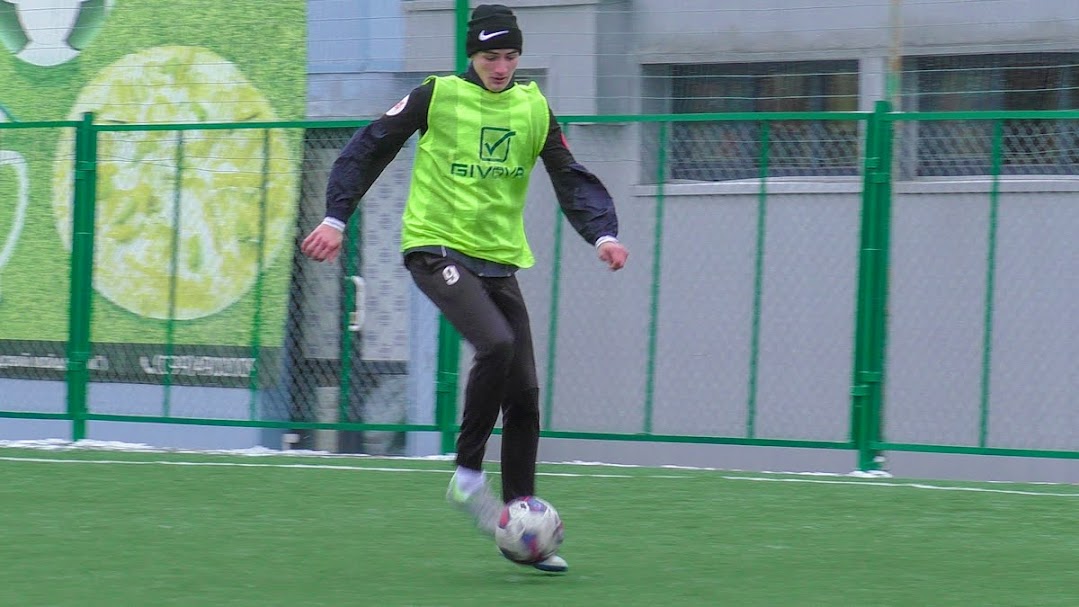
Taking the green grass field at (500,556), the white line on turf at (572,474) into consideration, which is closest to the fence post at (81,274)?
the white line on turf at (572,474)

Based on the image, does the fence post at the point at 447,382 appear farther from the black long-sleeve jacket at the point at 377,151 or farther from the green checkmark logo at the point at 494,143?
the green checkmark logo at the point at 494,143

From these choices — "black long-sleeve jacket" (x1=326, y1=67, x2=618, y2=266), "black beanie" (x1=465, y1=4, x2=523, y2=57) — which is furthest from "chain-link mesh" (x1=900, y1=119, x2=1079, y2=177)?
"black beanie" (x1=465, y1=4, x2=523, y2=57)

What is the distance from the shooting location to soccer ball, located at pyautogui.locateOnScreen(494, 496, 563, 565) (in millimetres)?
4922

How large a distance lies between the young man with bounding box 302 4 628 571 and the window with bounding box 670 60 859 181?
388 cm

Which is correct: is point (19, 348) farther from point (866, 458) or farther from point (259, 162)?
point (866, 458)

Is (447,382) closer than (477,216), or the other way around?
(477,216)

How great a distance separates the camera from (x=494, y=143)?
517cm

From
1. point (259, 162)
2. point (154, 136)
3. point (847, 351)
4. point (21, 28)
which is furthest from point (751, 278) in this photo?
point (21, 28)

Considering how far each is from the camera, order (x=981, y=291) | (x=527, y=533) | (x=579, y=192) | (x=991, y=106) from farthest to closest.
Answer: (x=991, y=106), (x=981, y=291), (x=579, y=192), (x=527, y=533)

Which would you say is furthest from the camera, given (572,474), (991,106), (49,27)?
(49,27)

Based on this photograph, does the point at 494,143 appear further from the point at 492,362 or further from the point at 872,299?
the point at 872,299

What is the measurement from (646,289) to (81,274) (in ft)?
10.5

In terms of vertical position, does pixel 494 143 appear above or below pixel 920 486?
above

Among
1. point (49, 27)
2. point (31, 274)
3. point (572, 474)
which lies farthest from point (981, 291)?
point (49, 27)
